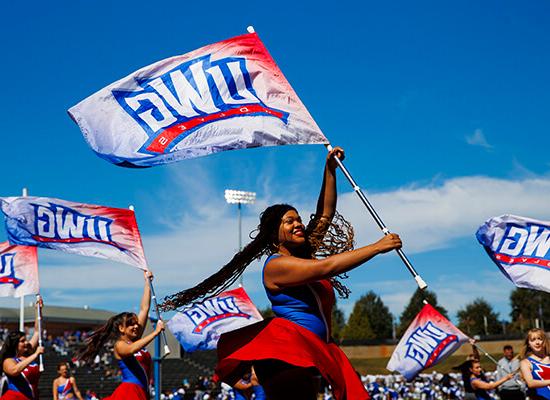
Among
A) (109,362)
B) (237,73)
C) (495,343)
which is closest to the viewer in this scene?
(237,73)

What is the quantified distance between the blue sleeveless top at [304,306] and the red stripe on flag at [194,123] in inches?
51.7

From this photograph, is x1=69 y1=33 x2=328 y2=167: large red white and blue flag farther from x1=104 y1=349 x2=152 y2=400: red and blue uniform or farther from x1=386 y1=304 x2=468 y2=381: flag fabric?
x1=386 y1=304 x2=468 y2=381: flag fabric

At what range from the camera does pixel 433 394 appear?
31859mm

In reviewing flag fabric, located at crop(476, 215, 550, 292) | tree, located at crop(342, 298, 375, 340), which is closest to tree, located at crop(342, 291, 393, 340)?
tree, located at crop(342, 298, 375, 340)

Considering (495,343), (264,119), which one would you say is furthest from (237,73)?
(495,343)

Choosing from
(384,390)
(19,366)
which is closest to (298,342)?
(19,366)

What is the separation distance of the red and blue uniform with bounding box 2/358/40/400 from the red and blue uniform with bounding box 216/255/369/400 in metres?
5.21

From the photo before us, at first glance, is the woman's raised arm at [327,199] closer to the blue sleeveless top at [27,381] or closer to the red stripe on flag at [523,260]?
the red stripe on flag at [523,260]

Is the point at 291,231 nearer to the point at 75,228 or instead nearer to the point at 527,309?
the point at 75,228

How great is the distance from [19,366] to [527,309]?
274 feet

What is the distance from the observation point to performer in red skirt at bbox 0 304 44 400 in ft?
29.5

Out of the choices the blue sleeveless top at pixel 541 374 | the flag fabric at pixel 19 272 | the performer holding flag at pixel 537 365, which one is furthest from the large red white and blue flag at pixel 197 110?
the flag fabric at pixel 19 272

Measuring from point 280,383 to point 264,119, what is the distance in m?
2.05

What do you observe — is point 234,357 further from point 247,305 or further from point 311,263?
point 247,305
